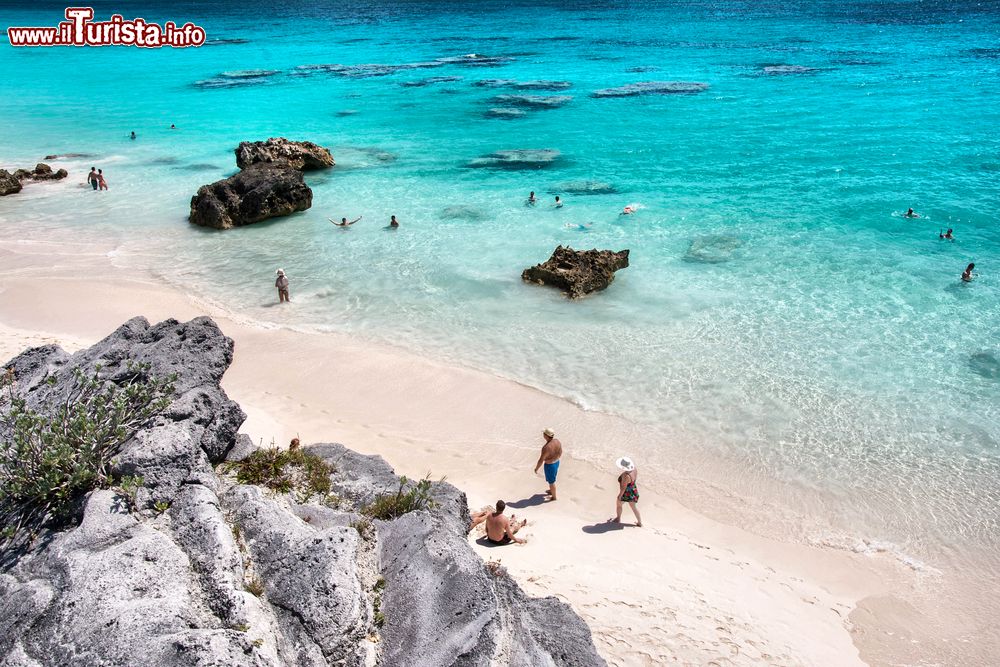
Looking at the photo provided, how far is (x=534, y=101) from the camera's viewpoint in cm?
5019

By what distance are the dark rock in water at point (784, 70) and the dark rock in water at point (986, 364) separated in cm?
4732

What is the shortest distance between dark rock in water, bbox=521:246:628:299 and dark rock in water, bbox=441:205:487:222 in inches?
275

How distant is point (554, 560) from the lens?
9.98m

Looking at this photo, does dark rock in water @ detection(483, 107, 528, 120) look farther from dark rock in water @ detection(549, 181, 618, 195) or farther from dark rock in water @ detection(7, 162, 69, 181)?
dark rock in water @ detection(7, 162, 69, 181)

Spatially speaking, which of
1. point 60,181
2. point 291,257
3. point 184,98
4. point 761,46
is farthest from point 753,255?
point 761,46

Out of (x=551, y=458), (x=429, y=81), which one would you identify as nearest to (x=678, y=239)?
(x=551, y=458)

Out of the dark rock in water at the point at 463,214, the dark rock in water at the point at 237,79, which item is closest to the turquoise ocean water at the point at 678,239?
the dark rock in water at the point at 463,214

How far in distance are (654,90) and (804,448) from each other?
146 feet

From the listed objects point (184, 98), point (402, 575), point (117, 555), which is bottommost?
point (402, 575)

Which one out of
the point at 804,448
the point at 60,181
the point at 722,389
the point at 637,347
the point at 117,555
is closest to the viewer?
the point at 117,555

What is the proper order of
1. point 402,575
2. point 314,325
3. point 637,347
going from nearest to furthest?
point 402,575 < point 637,347 < point 314,325

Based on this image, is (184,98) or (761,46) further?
(761,46)

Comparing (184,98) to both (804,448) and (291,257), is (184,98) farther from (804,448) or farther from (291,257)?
(804,448)

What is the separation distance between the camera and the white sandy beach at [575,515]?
878 centimetres
